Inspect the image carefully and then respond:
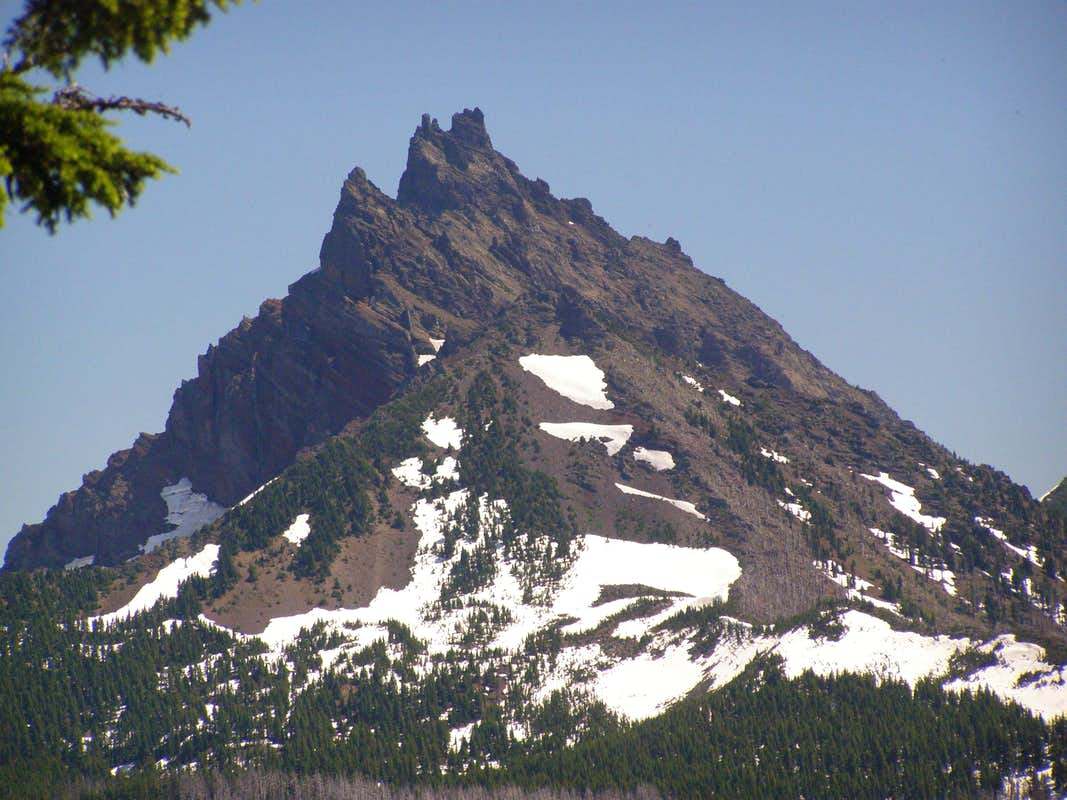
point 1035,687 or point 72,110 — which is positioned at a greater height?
point 72,110

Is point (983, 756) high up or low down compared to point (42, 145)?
down

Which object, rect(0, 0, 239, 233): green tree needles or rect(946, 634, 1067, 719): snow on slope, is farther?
rect(946, 634, 1067, 719): snow on slope

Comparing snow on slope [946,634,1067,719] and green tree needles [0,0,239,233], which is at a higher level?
green tree needles [0,0,239,233]

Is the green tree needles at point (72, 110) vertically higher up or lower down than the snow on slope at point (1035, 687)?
higher up

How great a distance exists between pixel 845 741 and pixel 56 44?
172941 mm

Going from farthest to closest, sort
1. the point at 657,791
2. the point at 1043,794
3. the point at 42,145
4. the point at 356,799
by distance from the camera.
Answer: the point at 356,799 < the point at 657,791 < the point at 1043,794 < the point at 42,145

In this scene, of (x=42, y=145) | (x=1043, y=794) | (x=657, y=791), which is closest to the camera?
(x=42, y=145)

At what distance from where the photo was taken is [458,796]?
185 m

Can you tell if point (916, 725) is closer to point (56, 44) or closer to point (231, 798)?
point (231, 798)

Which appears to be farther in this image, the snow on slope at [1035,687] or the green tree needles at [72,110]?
the snow on slope at [1035,687]

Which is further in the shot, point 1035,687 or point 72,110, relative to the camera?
point 1035,687

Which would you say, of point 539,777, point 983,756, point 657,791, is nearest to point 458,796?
point 539,777

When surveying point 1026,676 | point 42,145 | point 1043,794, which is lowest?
point 1043,794

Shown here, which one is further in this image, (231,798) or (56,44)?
(231,798)
